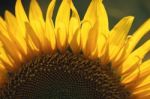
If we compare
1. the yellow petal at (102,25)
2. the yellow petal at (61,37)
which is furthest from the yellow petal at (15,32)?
the yellow petal at (102,25)

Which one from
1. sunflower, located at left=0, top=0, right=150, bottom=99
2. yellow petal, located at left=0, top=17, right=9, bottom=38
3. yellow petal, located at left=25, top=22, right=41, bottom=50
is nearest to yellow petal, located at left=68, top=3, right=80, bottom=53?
sunflower, located at left=0, top=0, right=150, bottom=99

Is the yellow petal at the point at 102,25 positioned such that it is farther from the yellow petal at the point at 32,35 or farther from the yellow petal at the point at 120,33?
the yellow petal at the point at 32,35

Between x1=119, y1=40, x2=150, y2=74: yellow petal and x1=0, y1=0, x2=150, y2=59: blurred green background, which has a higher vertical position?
x1=0, y1=0, x2=150, y2=59: blurred green background

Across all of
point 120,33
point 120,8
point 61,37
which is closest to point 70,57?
point 61,37

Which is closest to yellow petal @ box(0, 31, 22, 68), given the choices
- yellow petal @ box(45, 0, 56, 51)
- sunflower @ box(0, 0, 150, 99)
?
sunflower @ box(0, 0, 150, 99)

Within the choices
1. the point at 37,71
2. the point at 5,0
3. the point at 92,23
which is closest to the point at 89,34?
the point at 92,23

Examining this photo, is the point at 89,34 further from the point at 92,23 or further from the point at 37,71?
the point at 37,71

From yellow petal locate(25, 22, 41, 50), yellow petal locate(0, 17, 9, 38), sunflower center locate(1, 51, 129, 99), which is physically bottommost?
sunflower center locate(1, 51, 129, 99)

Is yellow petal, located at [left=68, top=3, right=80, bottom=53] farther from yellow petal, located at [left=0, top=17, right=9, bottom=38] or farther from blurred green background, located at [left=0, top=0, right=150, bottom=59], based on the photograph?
blurred green background, located at [left=0, top=0, right=150, bottom=59]

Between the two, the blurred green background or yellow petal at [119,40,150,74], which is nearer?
yellow petal at [119,40,150,74]
